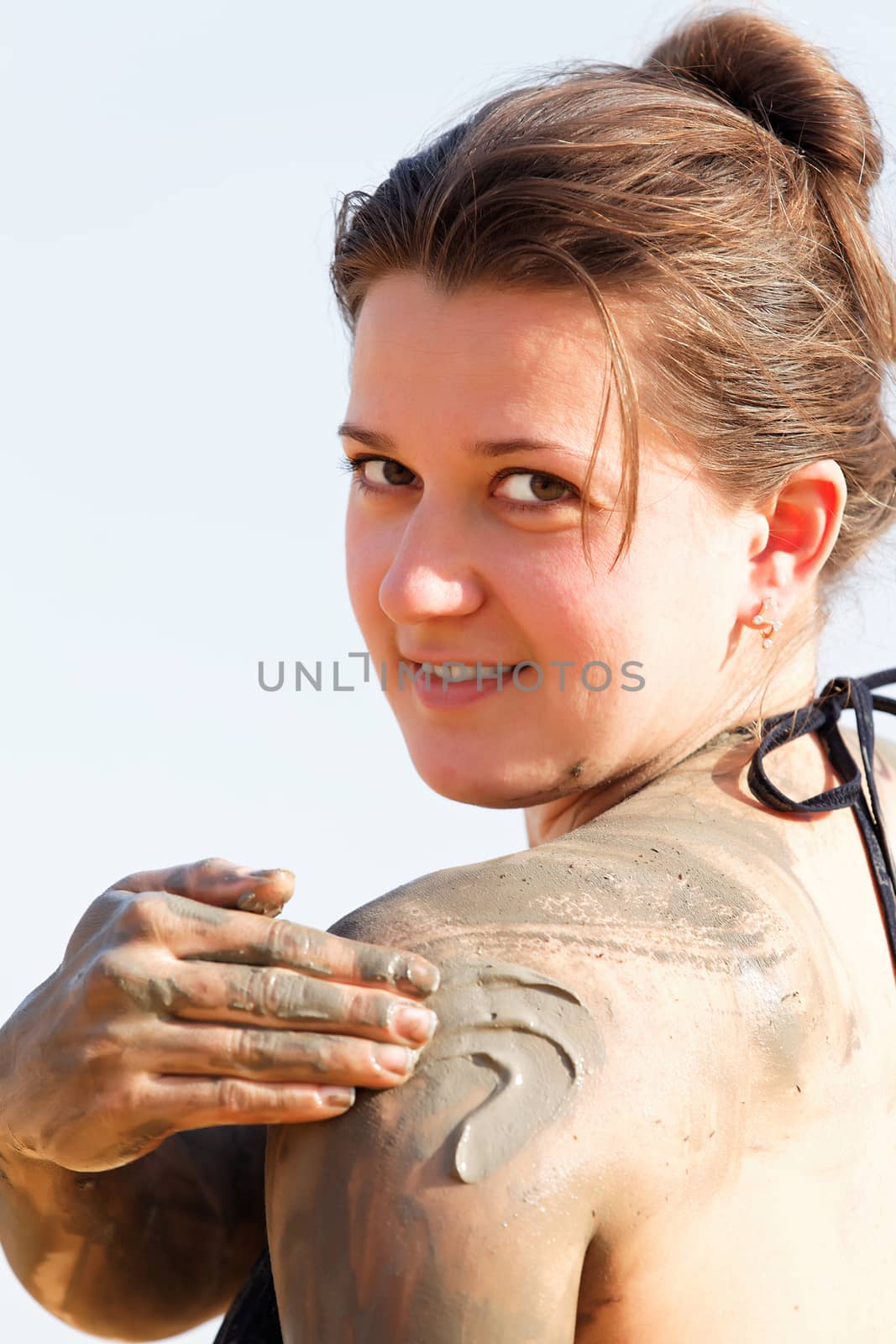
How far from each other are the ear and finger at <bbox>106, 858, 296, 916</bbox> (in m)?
0.83

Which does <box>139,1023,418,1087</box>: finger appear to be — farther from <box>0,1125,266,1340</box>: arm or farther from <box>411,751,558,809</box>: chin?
<box>411,751,558,809</box>: chin

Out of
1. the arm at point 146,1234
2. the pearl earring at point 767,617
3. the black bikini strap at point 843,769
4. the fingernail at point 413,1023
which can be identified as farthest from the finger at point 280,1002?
the pearl earring at point 767,617

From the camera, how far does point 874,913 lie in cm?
183

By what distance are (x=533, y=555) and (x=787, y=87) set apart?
910mm

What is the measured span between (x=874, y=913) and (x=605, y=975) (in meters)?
0.53

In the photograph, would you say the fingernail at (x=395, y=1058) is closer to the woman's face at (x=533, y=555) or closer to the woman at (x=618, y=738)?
the woman at (x=618, y=738)

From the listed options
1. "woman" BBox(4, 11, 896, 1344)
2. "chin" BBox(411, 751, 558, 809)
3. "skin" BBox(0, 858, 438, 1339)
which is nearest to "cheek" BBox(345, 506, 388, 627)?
"woman" BBox(4, 11, 896, 1344)

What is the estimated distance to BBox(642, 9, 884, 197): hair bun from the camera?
7.35ft

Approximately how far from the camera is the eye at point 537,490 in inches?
73.4

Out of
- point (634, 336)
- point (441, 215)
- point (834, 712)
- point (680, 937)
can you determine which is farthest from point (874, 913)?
point (441, 215)

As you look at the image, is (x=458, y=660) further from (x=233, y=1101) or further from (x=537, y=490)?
(x=233, y=1101)

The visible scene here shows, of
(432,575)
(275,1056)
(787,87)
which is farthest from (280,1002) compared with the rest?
(787,87)

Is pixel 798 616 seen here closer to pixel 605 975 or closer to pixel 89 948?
pixel 605 975

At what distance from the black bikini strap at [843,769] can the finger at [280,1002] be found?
609mm
